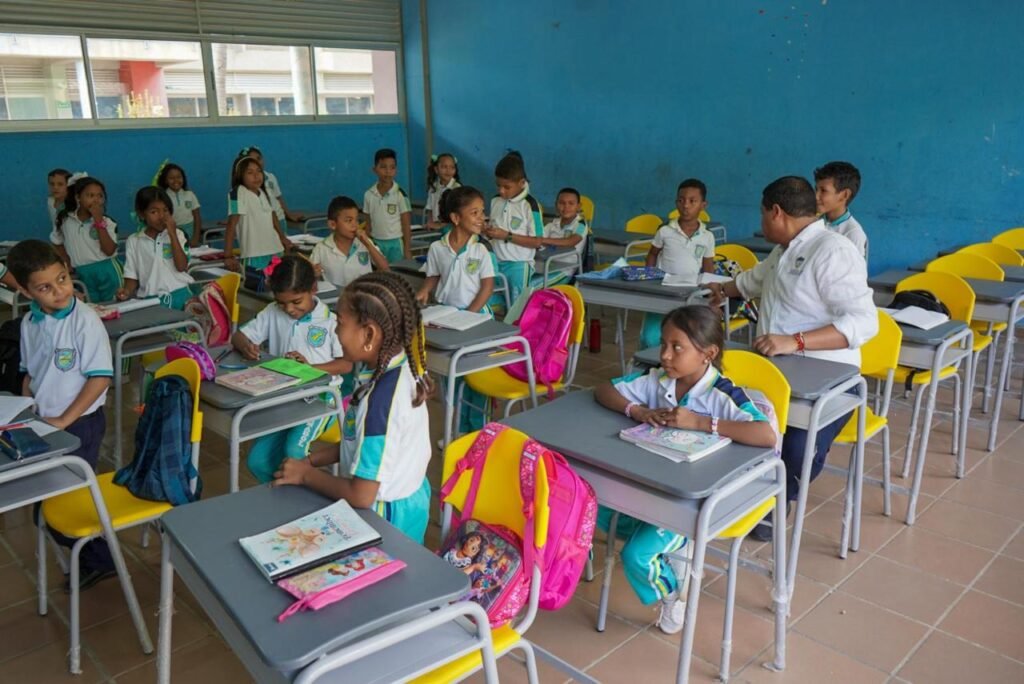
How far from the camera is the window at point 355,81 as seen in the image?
8898 mm

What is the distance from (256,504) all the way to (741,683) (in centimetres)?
138

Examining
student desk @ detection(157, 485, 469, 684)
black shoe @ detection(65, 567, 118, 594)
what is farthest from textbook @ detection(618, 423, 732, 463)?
black shoe @ detection(65, 567, 118, 594)

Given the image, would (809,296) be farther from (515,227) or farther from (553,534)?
(515,227)

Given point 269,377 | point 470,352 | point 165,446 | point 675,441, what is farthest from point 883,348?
point 165,446

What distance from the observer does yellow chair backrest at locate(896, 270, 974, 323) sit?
3391mm

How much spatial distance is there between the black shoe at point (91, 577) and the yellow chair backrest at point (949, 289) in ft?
10.9

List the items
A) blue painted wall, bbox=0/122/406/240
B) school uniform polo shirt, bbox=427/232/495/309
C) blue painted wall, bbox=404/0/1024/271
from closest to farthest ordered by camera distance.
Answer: school uniform polo shirt, bbox=427/232/495/309
blue painted wall, bbox=404/0/1024/271
blue painted wall, bbox=0/122/406/240

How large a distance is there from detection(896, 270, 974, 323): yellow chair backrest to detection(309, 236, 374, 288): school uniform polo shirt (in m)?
2.61

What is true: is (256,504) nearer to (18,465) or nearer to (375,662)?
(375,662)

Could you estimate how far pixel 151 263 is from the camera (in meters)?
4.21

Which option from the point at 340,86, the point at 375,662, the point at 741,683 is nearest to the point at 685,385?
the point at 741,683

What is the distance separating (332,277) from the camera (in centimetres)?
422

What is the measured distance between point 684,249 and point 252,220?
2923 millimetres

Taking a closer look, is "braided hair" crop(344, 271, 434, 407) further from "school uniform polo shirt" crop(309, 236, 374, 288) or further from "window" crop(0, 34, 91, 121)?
"window" crop(0, 34, 91, 121)
